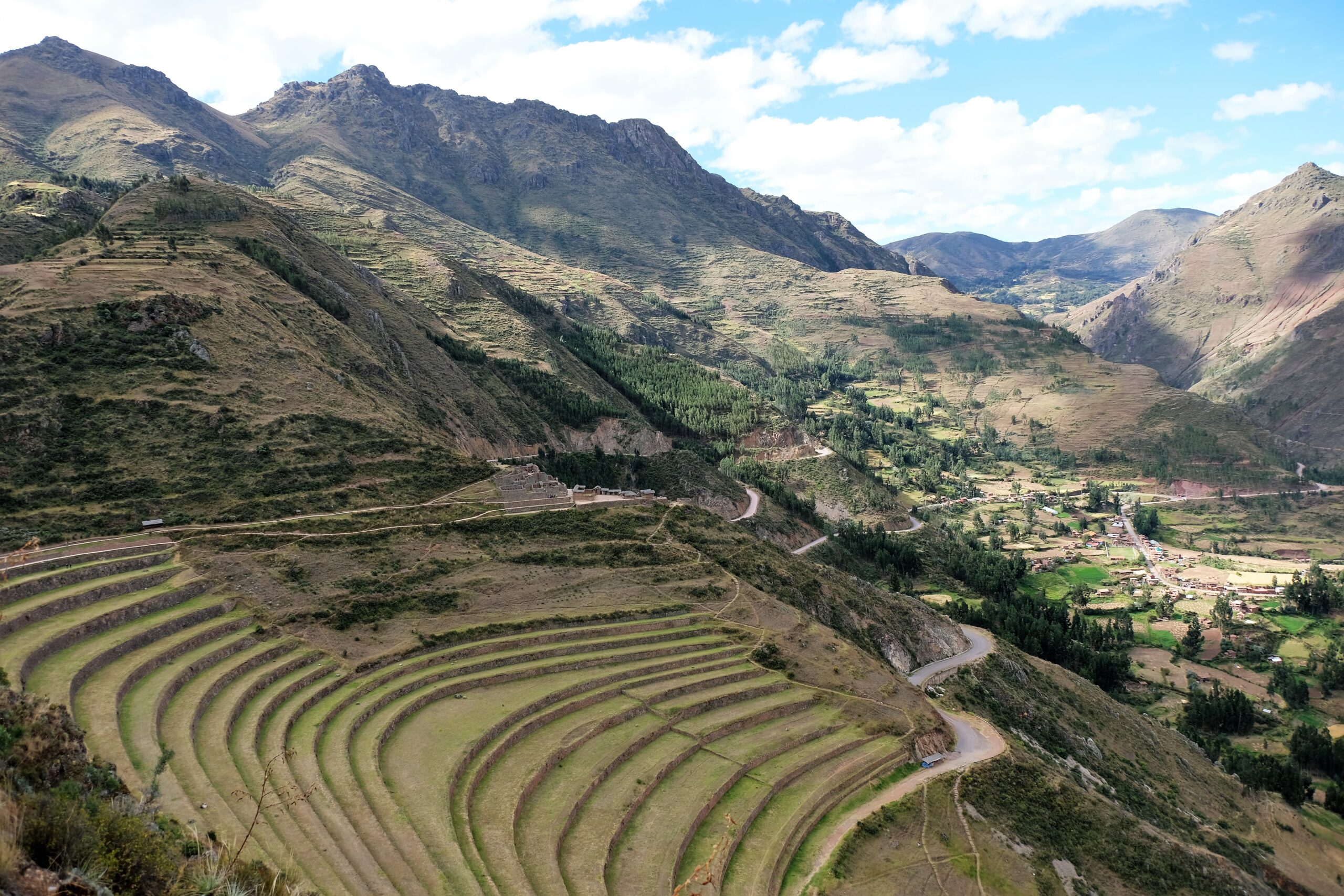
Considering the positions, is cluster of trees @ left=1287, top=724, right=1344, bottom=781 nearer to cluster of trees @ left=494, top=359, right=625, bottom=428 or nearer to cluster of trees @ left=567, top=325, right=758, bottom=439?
cluster of trees @ left=494, top=359, right=625, bottom=428

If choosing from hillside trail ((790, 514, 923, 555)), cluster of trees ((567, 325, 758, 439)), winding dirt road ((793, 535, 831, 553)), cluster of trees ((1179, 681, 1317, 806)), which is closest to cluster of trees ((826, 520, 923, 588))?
winding dirt road ((793, 535, 831, 553))

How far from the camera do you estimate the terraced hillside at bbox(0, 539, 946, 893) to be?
35156 mm

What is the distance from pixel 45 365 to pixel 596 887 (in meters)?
69.3

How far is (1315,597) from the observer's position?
475 ft

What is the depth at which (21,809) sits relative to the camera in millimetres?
15703

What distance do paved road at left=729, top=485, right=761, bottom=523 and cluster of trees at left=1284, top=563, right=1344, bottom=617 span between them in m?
99.1

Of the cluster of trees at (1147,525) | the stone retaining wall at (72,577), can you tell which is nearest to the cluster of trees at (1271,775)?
the stone retaining wall at (72,577)

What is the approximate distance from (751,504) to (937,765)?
87.3 m

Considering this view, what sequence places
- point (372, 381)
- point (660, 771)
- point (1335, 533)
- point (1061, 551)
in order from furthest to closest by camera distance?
point (1335, 533) → point (1061, 551) → point (372, 381) → point (660, 771)

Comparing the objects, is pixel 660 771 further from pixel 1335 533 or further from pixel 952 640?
pixel 1335 533

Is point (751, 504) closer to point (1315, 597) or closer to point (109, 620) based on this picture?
point (1315, 597)

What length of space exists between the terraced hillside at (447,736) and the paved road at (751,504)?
6928cm

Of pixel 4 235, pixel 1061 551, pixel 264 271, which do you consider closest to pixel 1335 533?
pixel 1061 551

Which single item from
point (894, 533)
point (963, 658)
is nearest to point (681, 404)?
point (894, 533)
